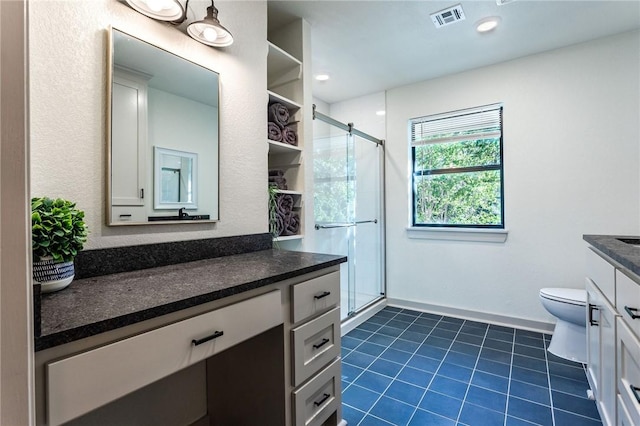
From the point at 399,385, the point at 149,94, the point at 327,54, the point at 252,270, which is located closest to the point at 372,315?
the point at 399,385

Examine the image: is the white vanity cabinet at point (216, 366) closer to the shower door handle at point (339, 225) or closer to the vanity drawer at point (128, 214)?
the vanity drawer at point (128, 214)

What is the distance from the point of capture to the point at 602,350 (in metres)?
1.38

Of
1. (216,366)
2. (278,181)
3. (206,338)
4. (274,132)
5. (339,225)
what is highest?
(274,132)

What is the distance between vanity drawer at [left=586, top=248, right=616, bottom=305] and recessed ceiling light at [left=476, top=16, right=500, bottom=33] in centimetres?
164

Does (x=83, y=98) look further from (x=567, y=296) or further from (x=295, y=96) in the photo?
(x=567, y=296)

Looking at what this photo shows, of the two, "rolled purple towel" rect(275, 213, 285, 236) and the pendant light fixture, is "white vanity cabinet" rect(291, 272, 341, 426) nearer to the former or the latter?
"rolled purple towel" rect(275, 213, 285, 236)

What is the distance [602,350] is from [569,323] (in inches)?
39.8

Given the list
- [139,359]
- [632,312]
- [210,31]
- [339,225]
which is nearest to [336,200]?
[339,225]

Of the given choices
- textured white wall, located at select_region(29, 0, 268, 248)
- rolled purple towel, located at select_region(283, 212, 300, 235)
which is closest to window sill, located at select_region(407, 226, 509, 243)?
rolled purple towel, located at select_region(283, 212, 300, 235)

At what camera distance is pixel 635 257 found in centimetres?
103

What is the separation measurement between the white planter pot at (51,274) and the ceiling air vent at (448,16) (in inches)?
96.5

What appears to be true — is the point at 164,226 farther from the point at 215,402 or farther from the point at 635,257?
the point at 635,257

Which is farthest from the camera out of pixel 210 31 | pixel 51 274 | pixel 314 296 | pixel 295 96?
pixel 295 96

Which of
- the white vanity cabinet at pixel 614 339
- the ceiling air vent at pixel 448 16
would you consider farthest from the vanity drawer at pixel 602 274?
the ceiling air vent at pixel 448 16
